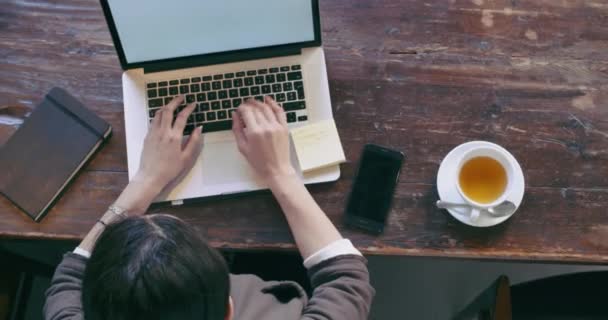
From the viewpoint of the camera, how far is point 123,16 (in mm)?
852

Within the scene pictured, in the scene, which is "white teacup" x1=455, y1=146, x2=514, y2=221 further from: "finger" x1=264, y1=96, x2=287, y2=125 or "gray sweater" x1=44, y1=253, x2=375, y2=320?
"finger" x1=264, y1=96, x2=287, y2=125

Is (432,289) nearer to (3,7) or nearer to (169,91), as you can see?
(169,91)

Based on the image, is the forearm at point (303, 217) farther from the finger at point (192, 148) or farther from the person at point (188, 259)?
the finger at point (192, 148)

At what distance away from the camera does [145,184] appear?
0.89m

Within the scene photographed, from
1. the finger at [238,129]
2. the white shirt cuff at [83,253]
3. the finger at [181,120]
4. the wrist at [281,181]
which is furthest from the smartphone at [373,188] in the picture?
the white shirt cuff at [83,253]

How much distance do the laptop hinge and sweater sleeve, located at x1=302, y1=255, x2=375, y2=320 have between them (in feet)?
1.25

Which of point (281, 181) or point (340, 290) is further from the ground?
point (281, 181)

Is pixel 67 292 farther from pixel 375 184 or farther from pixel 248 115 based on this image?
pixel 375 184

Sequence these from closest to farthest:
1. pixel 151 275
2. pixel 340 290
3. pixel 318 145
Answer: pixel 151 275, pixel 340 290, pixel 318 145

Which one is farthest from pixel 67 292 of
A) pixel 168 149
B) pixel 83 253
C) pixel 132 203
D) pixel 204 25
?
pixel 204 25

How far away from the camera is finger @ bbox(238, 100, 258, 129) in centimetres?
91

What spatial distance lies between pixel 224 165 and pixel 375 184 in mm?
268

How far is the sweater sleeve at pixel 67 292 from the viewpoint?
0.81 meters

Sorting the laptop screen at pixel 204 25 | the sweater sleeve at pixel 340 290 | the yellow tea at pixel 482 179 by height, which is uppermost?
the laptop screen at pixel 204 25
